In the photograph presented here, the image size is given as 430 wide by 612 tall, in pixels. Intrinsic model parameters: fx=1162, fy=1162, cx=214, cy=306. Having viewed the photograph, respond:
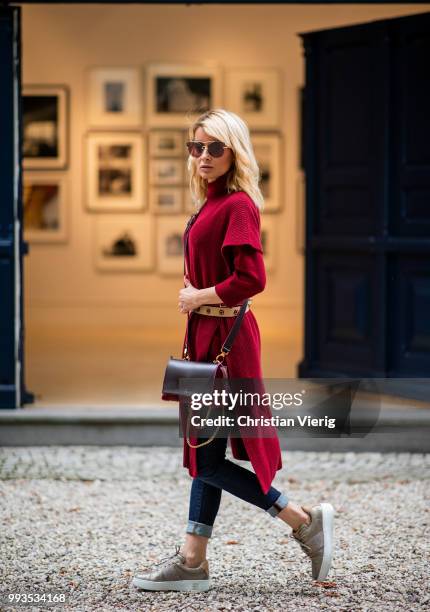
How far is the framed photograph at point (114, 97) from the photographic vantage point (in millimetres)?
12055

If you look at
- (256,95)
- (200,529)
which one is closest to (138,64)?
(256,95)

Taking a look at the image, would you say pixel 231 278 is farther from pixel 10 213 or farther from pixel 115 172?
pixel 115 172

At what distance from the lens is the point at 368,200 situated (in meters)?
7.79

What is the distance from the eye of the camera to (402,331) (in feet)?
25.0

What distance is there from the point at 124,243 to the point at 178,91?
1.69 meters

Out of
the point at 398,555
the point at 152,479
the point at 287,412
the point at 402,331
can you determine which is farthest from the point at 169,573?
the point at 402,331

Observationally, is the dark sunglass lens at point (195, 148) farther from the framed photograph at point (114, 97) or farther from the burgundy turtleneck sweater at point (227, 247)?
the framed photograph at point (114, 97)

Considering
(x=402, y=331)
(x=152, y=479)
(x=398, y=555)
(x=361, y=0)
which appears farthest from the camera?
(x=402, y=331)

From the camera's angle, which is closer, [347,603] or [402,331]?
[347,603]

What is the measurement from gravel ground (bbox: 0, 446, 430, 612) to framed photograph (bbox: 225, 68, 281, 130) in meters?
5.84

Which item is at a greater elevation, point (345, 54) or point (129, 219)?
point (345, 54)

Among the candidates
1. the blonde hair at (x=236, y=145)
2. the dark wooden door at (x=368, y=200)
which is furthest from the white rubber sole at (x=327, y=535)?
the dark wooden door at (x=368, y=200)

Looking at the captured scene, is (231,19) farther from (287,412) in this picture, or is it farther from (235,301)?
(235,301)

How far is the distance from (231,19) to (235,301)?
8265 millimetres
